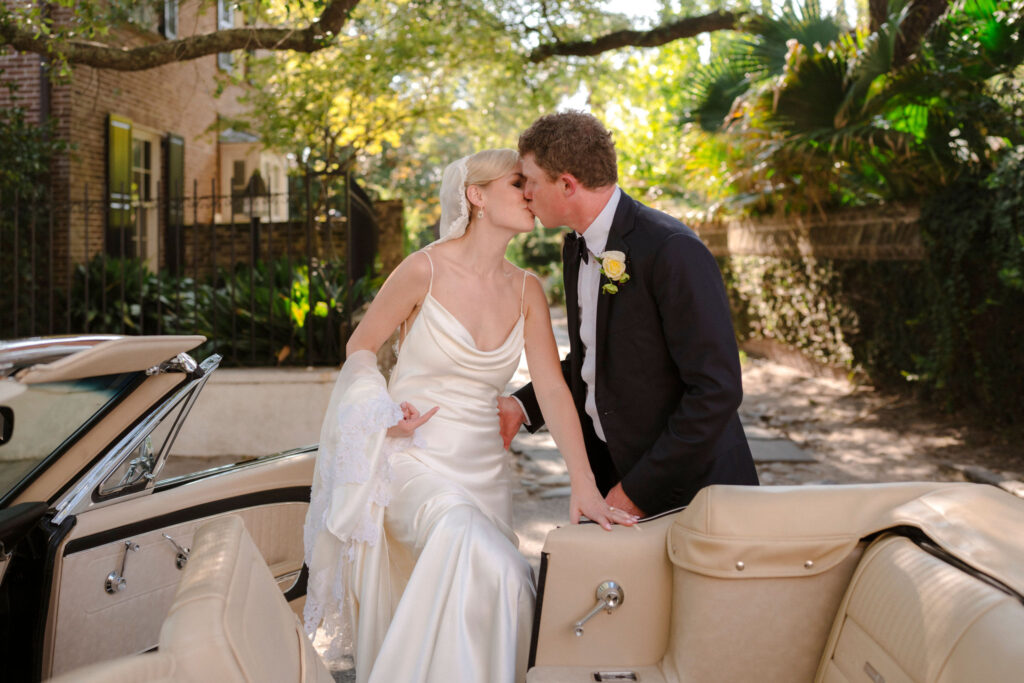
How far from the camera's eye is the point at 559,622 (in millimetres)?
2182

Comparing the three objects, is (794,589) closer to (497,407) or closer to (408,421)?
(408,421)

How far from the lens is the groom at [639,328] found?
265 cm

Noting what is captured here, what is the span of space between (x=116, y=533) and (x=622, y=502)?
1542 millimetres

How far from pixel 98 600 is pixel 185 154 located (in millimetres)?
14547

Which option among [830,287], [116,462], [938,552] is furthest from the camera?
[830,287]

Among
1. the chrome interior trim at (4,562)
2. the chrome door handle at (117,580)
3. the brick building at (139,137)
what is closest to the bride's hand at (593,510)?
the chrome door handle at (117,580)

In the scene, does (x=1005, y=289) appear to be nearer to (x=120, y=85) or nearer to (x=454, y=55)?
(x=454, y=55)

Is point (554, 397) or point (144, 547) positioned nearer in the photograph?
point (144, 547)

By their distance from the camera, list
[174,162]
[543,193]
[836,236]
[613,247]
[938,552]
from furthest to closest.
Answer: [174,162]
[836,236]
[543,193]
[613,247]
[938,552]

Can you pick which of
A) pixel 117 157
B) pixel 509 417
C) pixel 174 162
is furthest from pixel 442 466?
pixel 174 162

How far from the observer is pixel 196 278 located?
7.87 metres

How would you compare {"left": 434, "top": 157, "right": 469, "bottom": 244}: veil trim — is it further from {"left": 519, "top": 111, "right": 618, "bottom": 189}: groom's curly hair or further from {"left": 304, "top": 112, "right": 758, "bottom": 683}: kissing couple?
{"left": 519, "top": 111, "right": 618, "bottom": 189}: groom's curly hair

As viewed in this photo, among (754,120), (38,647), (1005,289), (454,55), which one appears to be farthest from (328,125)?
(38,647)

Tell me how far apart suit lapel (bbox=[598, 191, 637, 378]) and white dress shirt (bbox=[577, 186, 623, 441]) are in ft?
0.09
